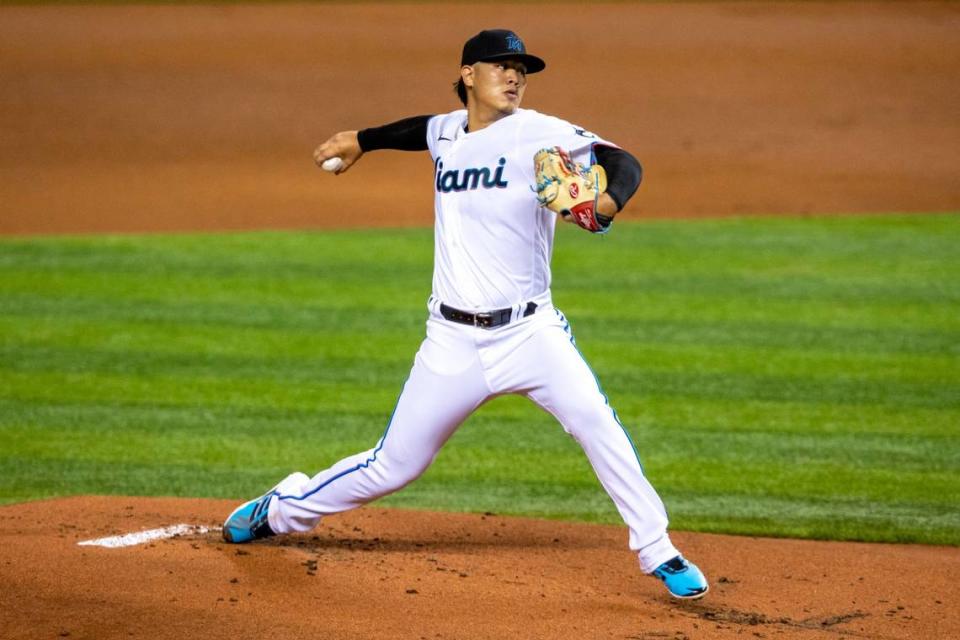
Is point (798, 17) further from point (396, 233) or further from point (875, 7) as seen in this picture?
point (396, 233)

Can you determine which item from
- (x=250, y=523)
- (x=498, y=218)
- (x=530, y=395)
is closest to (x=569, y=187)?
(x=498, y=218)

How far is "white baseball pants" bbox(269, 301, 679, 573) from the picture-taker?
4.85 meters

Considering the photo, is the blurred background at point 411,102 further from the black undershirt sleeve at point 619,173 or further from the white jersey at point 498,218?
the black undershirt sleeve at point 619,173

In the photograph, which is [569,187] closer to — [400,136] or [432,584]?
[400,136]

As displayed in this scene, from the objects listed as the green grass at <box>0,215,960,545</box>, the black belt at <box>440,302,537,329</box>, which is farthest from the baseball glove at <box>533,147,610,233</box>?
the green grass at <box>0,215,960,545</box>

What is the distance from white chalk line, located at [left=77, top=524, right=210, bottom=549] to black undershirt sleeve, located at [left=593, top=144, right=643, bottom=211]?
2233 millimetres

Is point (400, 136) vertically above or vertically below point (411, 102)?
below

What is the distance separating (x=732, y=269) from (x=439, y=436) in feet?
22.6

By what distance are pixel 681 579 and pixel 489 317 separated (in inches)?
44.5

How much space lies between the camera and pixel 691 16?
79.3 feet

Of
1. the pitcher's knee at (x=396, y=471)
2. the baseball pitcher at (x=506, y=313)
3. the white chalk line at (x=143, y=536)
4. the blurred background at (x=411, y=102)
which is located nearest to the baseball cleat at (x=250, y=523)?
the white chalk line at (x=143, y=536)

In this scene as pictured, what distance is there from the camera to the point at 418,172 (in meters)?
16.4

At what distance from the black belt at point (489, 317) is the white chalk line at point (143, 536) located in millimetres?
1520

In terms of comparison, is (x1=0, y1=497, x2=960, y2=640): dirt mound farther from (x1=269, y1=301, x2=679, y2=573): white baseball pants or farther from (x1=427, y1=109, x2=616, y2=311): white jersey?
(x1=427, y1=109, x2=616, y2=311): white jersey
